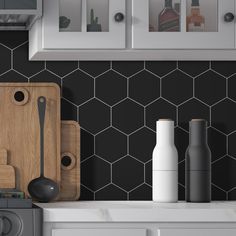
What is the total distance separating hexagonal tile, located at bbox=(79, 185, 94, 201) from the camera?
3.42m

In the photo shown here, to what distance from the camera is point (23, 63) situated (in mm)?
3434

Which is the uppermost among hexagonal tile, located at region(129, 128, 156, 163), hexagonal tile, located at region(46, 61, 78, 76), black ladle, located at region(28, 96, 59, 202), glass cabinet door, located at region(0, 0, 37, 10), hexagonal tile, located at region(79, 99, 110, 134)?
glass cabinet door, located at region(0, 0, 37, 10)

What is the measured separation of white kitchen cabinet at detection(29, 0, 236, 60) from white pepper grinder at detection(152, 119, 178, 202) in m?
0.35

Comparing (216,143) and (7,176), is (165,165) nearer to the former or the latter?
(216,143)

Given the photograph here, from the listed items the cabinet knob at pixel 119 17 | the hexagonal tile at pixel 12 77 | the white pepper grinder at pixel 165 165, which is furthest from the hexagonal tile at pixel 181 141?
the hexagonal tile at pixel 12 77

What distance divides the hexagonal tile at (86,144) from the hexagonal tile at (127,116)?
13 cm

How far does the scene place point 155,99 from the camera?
347cm

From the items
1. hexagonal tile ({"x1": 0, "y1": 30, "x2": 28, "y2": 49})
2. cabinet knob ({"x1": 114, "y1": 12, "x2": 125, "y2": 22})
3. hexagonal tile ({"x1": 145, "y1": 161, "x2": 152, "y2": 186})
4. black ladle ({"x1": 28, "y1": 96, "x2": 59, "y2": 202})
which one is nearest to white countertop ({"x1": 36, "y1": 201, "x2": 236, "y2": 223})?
black ladle ({"x1": 28, "y1": 96, "x2": 59, "y2": 202})

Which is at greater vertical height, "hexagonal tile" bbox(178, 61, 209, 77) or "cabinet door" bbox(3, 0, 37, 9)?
"cabinet door" bbox(3, 0, 37, 9)

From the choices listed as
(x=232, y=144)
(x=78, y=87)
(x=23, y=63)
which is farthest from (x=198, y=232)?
(x=23, y=63)

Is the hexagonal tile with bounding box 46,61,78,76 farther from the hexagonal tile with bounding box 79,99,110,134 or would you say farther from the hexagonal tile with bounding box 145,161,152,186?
the hexagonal tile with bounding box 145,161,152,186

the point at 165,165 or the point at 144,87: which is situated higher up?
the point at 144,87

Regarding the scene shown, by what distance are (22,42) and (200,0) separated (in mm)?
856

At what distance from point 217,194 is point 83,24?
40.4 inches
